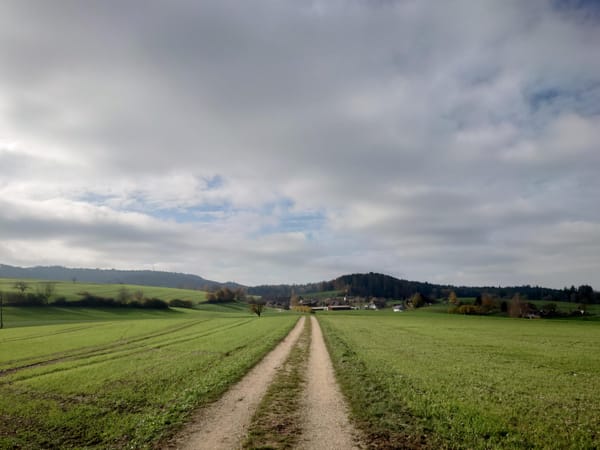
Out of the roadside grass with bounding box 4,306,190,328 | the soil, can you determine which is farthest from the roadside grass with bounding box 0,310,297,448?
the roadside grass with bounding box 4,306,190,328

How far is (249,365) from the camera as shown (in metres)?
25.2

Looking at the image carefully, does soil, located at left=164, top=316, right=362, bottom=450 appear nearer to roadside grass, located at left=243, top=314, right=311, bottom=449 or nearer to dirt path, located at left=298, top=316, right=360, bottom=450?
dirt path, located at left=298, top=316, right=360, bottom=450

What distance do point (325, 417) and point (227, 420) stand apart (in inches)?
155

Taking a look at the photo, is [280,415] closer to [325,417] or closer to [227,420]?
[325,417]

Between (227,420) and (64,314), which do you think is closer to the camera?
(227,420)

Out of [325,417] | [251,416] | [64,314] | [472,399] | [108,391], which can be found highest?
[472,399]

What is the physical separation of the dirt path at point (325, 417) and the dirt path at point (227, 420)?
237 cm

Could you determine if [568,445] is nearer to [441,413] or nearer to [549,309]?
[441,413]

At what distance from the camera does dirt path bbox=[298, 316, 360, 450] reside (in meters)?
11.7

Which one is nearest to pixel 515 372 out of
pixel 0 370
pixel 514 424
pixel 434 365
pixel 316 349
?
pixel 434 365

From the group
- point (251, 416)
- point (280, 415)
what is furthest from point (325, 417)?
point (251, 416)

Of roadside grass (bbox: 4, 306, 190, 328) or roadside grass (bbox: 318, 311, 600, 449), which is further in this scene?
roadside grass (bbox: 4, 306, 190, 328)

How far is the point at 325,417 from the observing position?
1415 cm

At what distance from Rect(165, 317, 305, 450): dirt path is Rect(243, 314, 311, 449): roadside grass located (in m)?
0.39
